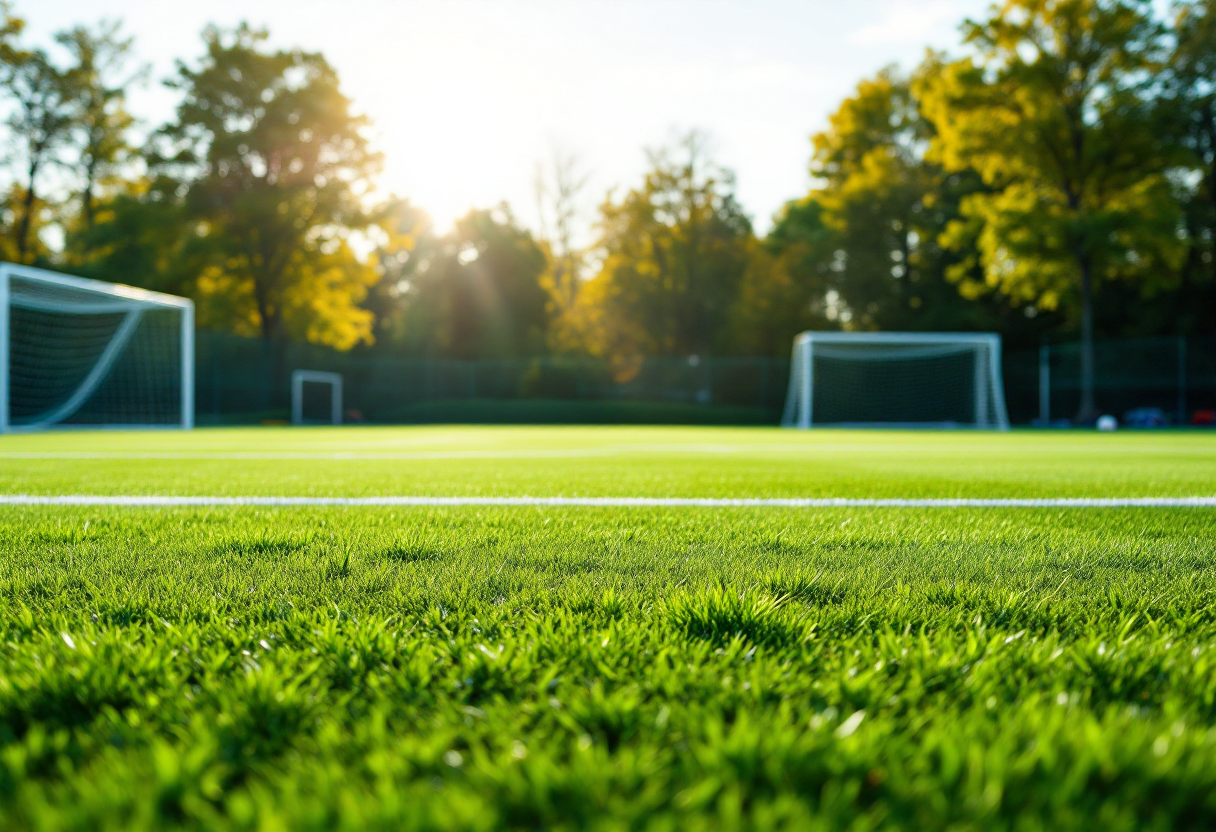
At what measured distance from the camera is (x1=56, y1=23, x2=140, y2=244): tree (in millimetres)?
27438

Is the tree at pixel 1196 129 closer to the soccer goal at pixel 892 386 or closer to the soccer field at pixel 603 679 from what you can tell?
the soccer goal at pixel 892 386

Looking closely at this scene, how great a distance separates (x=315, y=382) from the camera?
30.5 metres

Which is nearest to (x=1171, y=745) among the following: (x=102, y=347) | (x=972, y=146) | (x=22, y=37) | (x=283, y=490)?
(x=283, y=490)

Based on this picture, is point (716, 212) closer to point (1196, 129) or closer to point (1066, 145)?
point (1066, 145)

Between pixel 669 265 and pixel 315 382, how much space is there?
50.8ft

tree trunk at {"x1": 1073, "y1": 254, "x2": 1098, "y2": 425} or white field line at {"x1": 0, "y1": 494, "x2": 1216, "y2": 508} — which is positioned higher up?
tree trunk at {"x1": 1073, "y1": 254, "x2": 1098, "y2": 425}

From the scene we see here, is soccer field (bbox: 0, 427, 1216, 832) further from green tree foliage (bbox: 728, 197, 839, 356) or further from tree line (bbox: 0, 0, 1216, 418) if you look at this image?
green tree foliage (bbox: 728, 197, 839, 356)

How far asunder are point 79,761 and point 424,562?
1154 mm

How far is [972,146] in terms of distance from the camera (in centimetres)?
2416

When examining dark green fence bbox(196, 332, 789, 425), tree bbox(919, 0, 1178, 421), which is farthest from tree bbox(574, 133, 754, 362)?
tree bbox(919, 0, 1178, 421)

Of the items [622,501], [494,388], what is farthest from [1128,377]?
[622,501]

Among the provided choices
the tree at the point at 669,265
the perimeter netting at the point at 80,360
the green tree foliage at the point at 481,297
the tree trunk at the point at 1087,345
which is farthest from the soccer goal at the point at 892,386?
the perimeter netting at the point at 80,360

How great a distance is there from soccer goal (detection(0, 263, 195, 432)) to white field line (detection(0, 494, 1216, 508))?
49.6ft

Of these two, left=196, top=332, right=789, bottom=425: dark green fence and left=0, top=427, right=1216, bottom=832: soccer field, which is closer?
left=0, top=427, right=1216, bottom=832: soccer field
